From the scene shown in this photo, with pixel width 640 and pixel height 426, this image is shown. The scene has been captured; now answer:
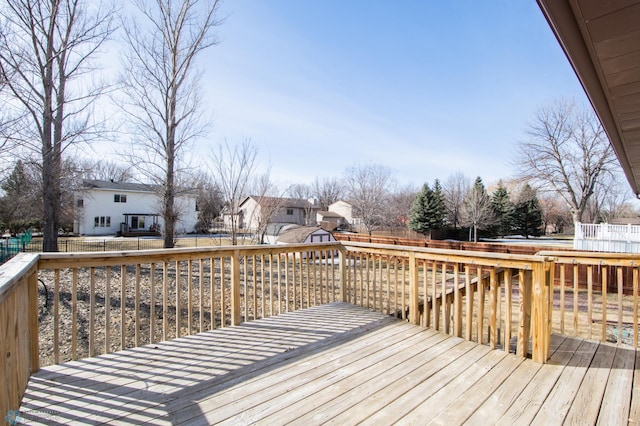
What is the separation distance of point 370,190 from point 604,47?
72.8 feet

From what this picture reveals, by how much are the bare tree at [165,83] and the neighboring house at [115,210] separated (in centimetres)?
1485

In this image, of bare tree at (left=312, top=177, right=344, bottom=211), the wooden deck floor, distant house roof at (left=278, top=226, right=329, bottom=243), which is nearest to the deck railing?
the wooden deck floor

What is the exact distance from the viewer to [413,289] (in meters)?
3.62

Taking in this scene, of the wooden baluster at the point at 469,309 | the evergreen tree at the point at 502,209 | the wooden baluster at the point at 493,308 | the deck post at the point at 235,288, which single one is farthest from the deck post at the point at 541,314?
the evergreen tree at the point at 502,209

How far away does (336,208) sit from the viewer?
45.6 meters

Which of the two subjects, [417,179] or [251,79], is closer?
[251,79]

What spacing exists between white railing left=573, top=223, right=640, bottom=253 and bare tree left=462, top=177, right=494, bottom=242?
7505 mm

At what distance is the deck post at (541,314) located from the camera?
2697mm

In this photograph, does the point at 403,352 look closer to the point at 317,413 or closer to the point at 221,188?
the point at 317,413

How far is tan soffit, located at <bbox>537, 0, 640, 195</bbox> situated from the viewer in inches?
48.8

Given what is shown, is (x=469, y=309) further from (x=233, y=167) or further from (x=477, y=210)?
(x=477, y=210)

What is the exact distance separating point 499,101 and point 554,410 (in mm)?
12109

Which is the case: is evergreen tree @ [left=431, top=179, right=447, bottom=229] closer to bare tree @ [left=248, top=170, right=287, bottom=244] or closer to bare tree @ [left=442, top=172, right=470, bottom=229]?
bare tree @ [left=442, top=172, right=470, bottom=229]

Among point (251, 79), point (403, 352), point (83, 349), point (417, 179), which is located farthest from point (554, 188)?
point (83, 349)
